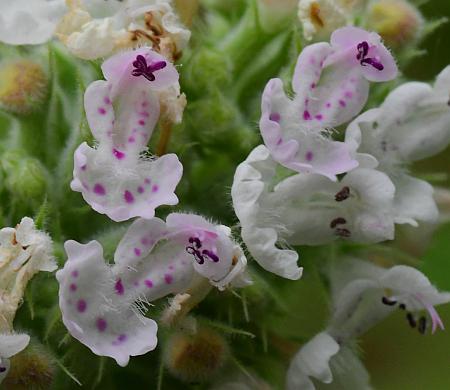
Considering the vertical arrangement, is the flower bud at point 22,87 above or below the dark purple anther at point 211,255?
below

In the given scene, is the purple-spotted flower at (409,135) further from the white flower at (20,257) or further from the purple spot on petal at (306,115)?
the white flower at (20,257)

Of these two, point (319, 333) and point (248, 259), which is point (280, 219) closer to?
point (248, 259)

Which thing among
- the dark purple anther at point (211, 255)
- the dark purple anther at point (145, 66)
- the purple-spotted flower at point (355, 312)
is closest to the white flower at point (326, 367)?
the purple-spotted flower at point (355, 312)

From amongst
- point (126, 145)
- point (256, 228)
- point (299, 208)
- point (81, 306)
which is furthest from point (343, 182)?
point (81, 306)

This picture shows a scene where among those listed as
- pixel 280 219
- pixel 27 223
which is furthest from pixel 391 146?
pixel 27 223

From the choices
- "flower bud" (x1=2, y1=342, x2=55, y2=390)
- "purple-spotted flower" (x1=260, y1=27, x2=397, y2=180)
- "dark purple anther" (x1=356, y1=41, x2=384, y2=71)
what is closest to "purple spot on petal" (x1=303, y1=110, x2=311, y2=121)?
"purple-spotted flower" (x1=260, y1=27, x2=397, y2=180)
